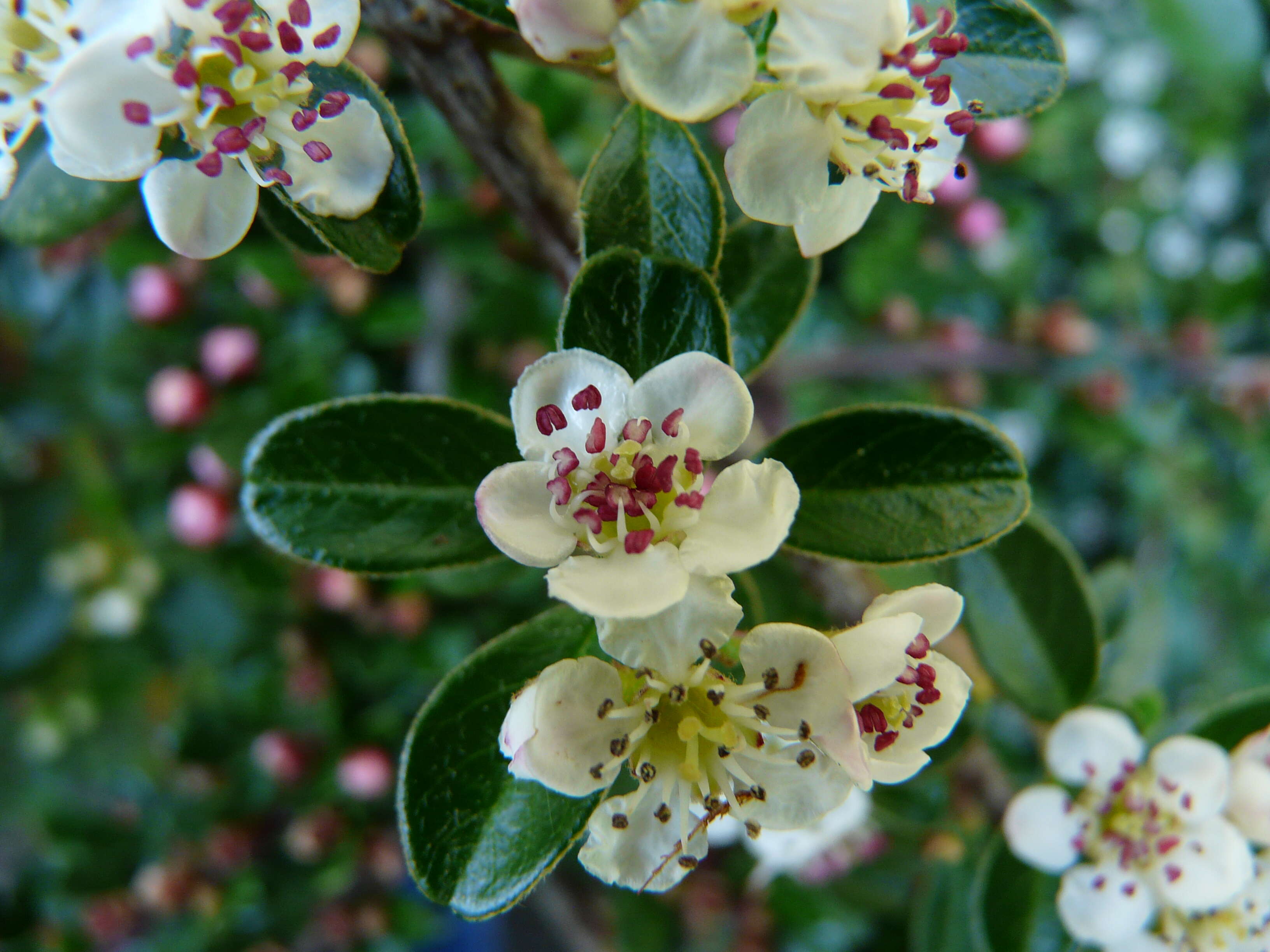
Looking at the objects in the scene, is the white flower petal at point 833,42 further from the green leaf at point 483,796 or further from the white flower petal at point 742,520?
the green leaf at point 483,796

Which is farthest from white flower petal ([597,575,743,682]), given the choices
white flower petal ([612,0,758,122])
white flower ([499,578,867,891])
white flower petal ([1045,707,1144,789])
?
white flower petal ([1045,707,1144,789])

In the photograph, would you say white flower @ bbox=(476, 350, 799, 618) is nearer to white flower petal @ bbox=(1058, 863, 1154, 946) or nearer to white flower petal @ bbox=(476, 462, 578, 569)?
white flower petal @ bbox=(476, 462, 578, 569)

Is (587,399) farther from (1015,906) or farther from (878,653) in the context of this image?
(1015,906)

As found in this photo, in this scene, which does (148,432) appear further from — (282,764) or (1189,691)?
(1189,691)

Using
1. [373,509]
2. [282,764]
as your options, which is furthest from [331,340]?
[373,509]

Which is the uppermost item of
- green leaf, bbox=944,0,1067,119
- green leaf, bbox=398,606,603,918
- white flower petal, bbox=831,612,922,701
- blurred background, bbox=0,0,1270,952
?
green leaf, bbox=944,0,1067,119

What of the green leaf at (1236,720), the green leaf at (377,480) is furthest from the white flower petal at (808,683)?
the green leaf at (1236,720)
